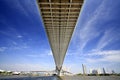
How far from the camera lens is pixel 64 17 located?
30.0m

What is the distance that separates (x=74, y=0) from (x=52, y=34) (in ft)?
62.9

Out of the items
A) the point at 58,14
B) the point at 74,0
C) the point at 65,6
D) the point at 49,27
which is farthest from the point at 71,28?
the point at 74,0

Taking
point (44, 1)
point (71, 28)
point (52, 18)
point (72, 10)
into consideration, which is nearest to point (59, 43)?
point (71, 28)

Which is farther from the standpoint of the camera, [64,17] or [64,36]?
[64,36]

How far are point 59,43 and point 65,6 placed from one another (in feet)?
86.3

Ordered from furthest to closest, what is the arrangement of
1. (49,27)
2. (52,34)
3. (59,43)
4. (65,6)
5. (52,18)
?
1. (59,43)
2. (52,34)
3. (49,27)
4. (52,18)
5. (65,6)

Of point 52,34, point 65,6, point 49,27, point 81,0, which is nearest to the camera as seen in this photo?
point 81,0

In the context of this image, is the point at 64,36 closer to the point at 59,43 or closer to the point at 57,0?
the point at 59,43

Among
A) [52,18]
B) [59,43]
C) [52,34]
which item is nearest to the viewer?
[52,18]

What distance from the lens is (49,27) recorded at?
35656 millimetres

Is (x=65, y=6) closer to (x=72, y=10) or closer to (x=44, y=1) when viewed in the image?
(x=72, y=10)

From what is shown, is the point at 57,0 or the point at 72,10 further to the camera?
the point at 72,10

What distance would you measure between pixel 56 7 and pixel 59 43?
2615 centimetres

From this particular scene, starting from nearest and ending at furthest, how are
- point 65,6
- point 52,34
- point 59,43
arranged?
1. point 65,6
2. point 52,34
3. point 59,43
